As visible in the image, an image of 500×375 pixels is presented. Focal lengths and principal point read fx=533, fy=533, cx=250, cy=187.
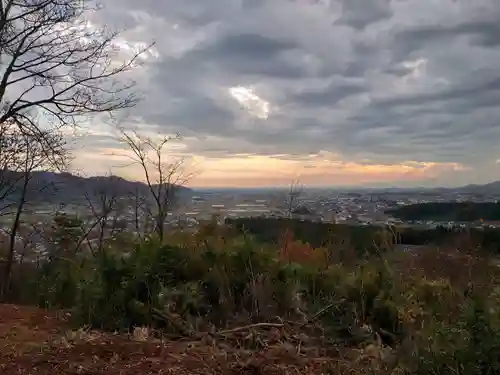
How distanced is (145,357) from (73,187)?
38.1 ft

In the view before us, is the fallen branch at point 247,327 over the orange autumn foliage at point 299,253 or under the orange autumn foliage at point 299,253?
under

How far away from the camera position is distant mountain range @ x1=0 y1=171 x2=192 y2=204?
13938 mm

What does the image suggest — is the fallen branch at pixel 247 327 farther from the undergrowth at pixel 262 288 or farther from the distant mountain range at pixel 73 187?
the distant mountain range at pixel 73 187

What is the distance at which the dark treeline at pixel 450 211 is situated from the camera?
9.95m

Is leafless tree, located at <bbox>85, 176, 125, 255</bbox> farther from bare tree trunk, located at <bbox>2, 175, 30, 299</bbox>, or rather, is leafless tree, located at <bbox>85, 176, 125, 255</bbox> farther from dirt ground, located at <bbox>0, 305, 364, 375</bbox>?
dirt ground, located at <bbox>0, 305, 364, 375</bbox>

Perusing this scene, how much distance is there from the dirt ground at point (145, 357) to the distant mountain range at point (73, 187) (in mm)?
7736

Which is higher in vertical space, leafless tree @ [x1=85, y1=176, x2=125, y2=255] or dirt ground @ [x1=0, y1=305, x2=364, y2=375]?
leafless tree @ [x1=85, y1=176, x2=125, y2=255]

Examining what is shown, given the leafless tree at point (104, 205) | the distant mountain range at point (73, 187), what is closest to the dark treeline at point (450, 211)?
the distant mountain range at point (73, 187)

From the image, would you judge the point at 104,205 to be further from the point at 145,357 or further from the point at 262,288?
the point at 145,357

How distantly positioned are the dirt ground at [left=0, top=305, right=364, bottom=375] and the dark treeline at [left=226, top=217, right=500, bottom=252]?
219 cm

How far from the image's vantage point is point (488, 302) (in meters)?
2.88

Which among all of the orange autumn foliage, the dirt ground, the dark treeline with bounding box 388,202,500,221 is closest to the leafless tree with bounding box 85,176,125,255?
the dark treeline with bounding box 388,202,500,221

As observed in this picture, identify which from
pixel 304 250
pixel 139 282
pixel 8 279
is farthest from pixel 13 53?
pixel 8 279

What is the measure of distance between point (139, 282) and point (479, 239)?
167 inches
